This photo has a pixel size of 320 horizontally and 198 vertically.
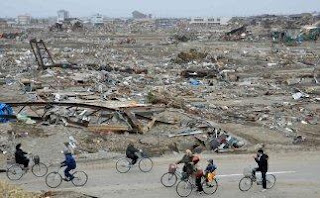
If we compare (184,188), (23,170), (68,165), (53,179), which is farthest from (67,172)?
A: (184,188)

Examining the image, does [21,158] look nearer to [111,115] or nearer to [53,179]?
[53,179]

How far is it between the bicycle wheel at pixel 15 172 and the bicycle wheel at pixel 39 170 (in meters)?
0.44

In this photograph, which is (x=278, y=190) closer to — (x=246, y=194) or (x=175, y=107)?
(x=246, y=194)

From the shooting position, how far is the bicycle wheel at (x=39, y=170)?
18.0 m

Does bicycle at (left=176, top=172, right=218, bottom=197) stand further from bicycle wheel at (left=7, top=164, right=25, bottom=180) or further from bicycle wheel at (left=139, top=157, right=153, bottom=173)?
bicycle wheel at (left=7, top=164, right=25, bottom=180)

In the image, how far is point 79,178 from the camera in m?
17.3

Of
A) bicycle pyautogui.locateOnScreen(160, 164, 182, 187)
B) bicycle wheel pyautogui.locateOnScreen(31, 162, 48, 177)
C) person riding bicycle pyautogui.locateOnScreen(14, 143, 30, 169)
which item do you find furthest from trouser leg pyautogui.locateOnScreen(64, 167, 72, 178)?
bicycle pyautogui.locateOnScreen(160, 164, 182, 187)

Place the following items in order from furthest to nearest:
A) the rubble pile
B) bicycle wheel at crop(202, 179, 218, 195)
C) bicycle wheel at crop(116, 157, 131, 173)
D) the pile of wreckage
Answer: the pile of wreckage → the rubble pile → bicycle wheel at crop(116, 157, 131, 173) → bicycle wheel at crop(202, 179, 218, 195)

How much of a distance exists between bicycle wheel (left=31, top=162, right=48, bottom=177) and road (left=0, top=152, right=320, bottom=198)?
18 centimetres

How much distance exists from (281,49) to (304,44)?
24.0 feet

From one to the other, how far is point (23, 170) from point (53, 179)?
4.16 ft

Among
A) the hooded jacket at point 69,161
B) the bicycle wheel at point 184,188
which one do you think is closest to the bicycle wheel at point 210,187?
the bicycle wheel at point 184,188

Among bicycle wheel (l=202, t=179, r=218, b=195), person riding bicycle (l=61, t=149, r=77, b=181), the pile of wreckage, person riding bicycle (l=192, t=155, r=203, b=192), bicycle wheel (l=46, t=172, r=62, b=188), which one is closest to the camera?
person riding bicycle (l=192, t=155, r=203, b=192)

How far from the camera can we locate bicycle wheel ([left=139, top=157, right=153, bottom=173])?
747 inches
